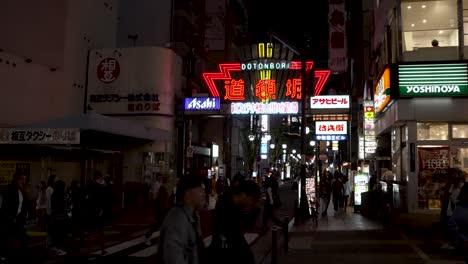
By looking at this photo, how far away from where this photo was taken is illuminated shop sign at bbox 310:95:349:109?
91.9 ft

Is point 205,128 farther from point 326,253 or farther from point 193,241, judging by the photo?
point 193,241

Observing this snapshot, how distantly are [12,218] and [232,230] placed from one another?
7.01 meters

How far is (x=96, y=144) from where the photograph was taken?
2512cm

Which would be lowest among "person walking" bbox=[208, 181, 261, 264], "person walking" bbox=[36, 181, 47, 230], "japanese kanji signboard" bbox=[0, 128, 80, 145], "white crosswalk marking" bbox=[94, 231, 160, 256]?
"white crosswalk marking" bbox=[94, 231, 160, 256]

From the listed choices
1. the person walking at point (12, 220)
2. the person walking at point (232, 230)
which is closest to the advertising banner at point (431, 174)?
the person walking at point (12, 220)

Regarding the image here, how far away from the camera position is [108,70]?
28906mm

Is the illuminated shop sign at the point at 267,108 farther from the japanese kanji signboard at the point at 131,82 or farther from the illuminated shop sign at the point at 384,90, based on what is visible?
the illuminated shop sign at the point at 384,90

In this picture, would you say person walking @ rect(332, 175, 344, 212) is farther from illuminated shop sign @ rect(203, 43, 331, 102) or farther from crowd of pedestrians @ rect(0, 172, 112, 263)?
crowd of pedestrians @ rect(0, 172, 112, 263)

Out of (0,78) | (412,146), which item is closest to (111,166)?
(0,78)

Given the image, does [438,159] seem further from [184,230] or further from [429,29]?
[184,230]

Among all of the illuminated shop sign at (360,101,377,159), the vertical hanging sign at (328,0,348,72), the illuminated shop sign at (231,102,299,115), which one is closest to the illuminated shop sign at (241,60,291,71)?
the illuminated shop sign at (231,102,299,115)

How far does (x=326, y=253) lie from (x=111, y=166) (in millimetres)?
14901

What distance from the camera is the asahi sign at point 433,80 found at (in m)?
16.3

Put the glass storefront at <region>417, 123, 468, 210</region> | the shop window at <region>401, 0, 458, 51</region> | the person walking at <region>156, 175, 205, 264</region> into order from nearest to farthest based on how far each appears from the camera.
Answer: the person walking at <region>156, 175, 205, 264</region>, the glass storefront at <region>417, 123, 468, 210</region>, the shop window at <region>401, 0, 458, 51</region>
